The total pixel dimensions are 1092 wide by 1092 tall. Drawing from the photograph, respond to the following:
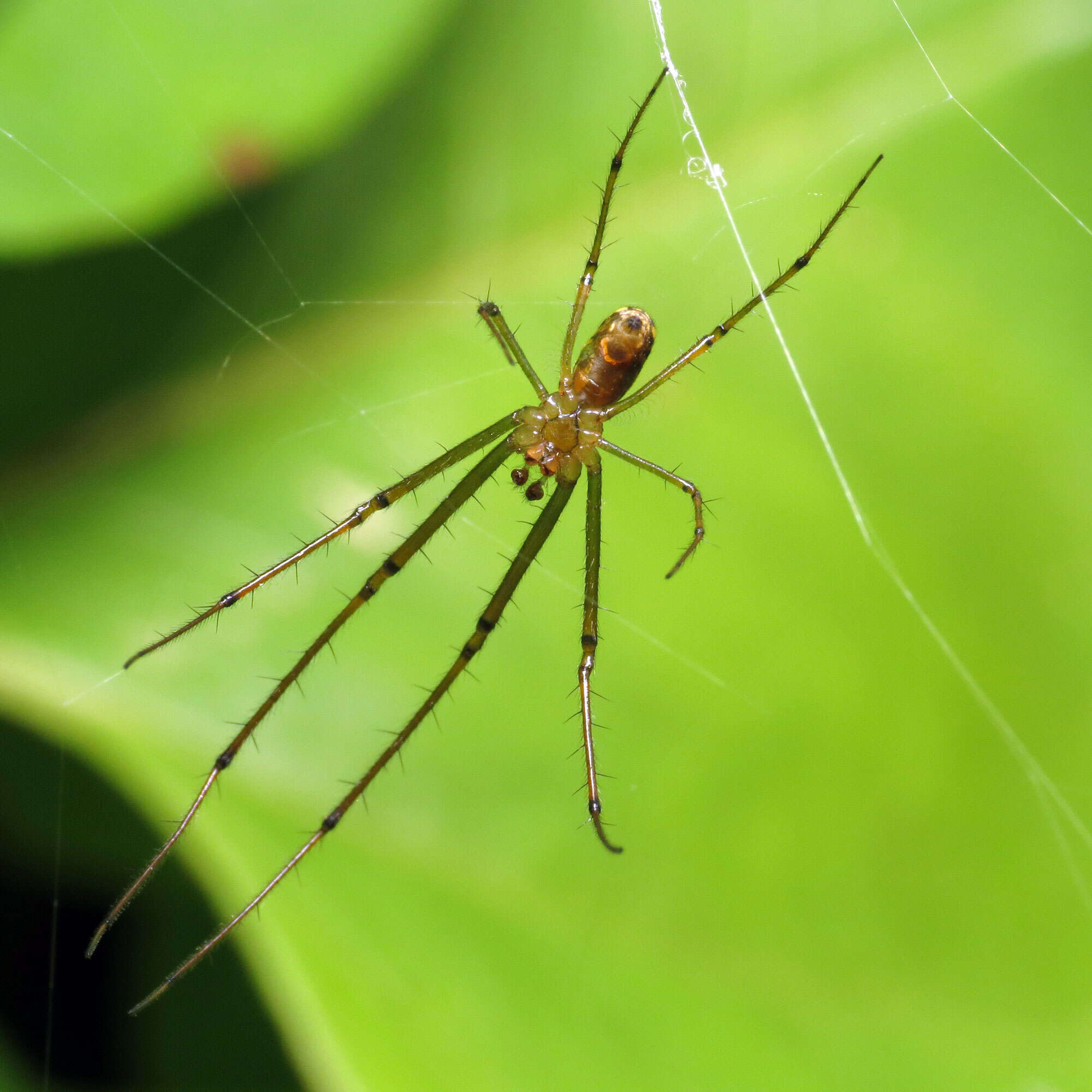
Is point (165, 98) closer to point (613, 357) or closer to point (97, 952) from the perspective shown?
point (613, 357)

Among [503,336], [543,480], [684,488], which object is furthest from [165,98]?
[684,488]

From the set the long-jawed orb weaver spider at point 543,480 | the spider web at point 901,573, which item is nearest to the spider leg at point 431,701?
the long-jawed orb weaver spider at point 543,480

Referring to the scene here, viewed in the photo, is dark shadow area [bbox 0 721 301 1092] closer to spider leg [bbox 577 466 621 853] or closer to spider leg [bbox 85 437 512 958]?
spider leg [bbox 85 437 512 958]

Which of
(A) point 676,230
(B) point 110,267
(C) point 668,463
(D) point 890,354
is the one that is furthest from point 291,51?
(D) point 890,354

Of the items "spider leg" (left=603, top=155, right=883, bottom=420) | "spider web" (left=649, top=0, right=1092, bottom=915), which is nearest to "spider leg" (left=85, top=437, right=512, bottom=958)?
"spider leg" (left=603, top=155, right=883, bottom=420)

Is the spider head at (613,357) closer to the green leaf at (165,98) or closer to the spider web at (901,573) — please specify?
the spider web at (901,573)

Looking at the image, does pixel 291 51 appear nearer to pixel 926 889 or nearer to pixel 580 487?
pixel 580 487
